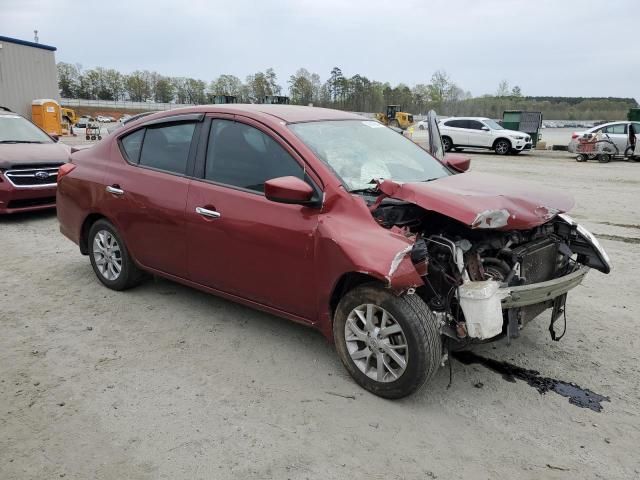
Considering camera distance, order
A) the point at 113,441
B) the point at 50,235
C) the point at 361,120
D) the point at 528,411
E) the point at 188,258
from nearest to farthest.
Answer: the point at 113,441 < the point at 528,411 < the point at 188,258 < the point at 361,120 < the point at 50,235

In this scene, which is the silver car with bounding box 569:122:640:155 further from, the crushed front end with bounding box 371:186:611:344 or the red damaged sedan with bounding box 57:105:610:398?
the crushed front end with bounding box 371:186:611:344

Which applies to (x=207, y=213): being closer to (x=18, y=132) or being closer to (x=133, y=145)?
(x=133, y=145)

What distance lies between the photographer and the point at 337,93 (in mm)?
97000

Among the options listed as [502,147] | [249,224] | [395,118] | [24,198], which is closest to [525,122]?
[502,147]

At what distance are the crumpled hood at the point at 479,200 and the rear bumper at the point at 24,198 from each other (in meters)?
6.56

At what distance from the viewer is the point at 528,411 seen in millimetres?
3156

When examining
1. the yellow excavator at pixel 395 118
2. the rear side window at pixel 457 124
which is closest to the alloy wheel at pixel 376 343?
the rear side window at pixel 457 124

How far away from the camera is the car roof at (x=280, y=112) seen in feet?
13.0

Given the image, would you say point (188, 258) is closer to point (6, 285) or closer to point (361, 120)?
point (361, 120)

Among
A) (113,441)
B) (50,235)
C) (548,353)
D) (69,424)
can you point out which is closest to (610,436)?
(548,353)

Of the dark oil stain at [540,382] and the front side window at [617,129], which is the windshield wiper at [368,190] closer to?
the dark oil stain at [540,382]

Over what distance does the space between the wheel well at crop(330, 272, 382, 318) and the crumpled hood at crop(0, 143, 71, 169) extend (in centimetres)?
642

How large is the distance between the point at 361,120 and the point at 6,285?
3.77 meters

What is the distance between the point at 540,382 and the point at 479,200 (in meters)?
1.30
